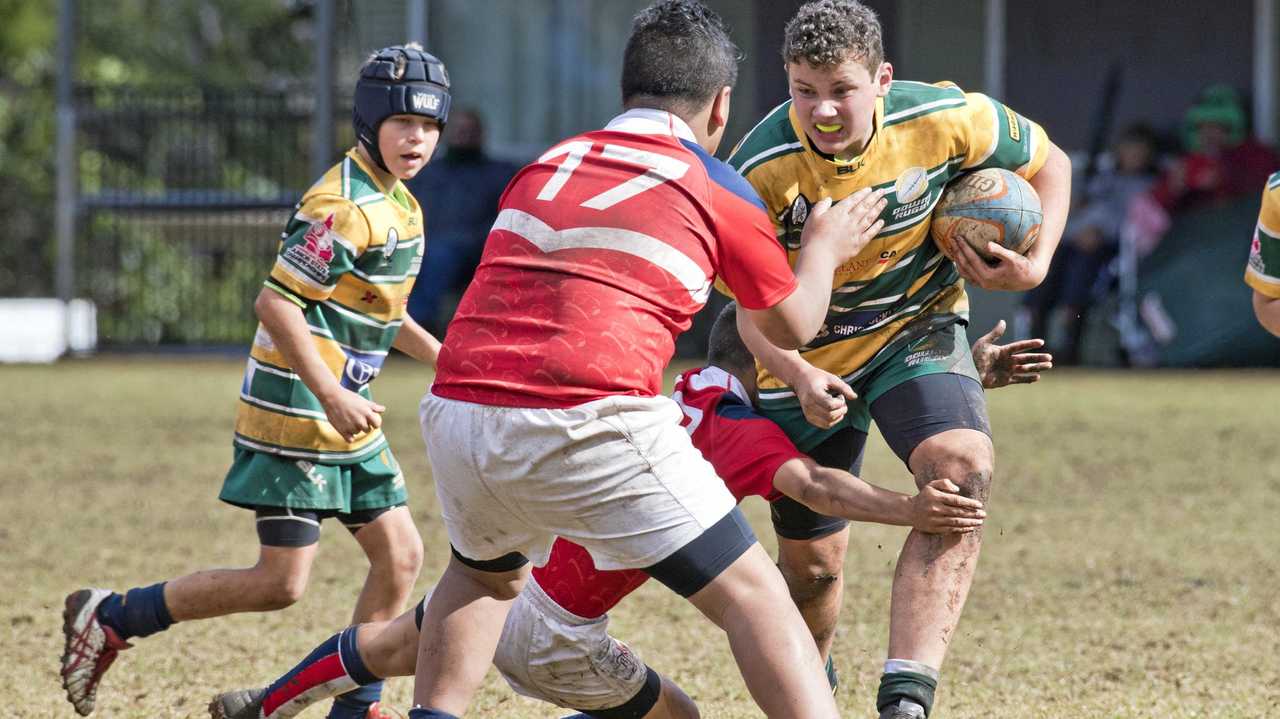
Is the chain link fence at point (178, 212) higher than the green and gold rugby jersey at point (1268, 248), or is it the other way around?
the green and gold rugby jersey at point (1268, 248)

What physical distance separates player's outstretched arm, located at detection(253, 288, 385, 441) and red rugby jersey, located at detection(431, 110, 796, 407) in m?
0.91

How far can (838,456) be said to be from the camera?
5051 mm

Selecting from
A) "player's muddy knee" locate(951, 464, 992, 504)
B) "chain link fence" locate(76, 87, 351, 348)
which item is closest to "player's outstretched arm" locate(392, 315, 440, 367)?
"player's muddy knee" locate(951, 464, 992, 504)

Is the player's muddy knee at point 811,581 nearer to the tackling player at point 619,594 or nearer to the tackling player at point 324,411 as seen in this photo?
the tackling player at point 619,594

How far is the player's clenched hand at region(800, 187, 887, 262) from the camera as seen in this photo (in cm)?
416

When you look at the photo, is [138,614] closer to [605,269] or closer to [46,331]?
[605,269]

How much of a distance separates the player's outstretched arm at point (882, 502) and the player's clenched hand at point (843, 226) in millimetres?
577

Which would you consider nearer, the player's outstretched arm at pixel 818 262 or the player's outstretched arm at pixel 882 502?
the player's outstretched arm at pixel 818 262

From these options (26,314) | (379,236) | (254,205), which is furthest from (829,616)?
(26,314)

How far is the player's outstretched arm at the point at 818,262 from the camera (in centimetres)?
392

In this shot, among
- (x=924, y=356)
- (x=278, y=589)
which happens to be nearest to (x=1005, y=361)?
(x=924, y=356)

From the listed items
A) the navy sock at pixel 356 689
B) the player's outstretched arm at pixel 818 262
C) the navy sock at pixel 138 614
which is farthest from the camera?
the navy sock at pixel 138 614

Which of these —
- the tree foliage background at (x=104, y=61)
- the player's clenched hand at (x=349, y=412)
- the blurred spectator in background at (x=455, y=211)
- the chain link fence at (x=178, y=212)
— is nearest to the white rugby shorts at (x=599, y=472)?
the player's clenched hand at (x=349, y=412)

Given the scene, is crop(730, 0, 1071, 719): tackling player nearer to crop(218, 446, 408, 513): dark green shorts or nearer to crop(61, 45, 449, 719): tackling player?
crop(61, 45, 449, 719): tackling player
